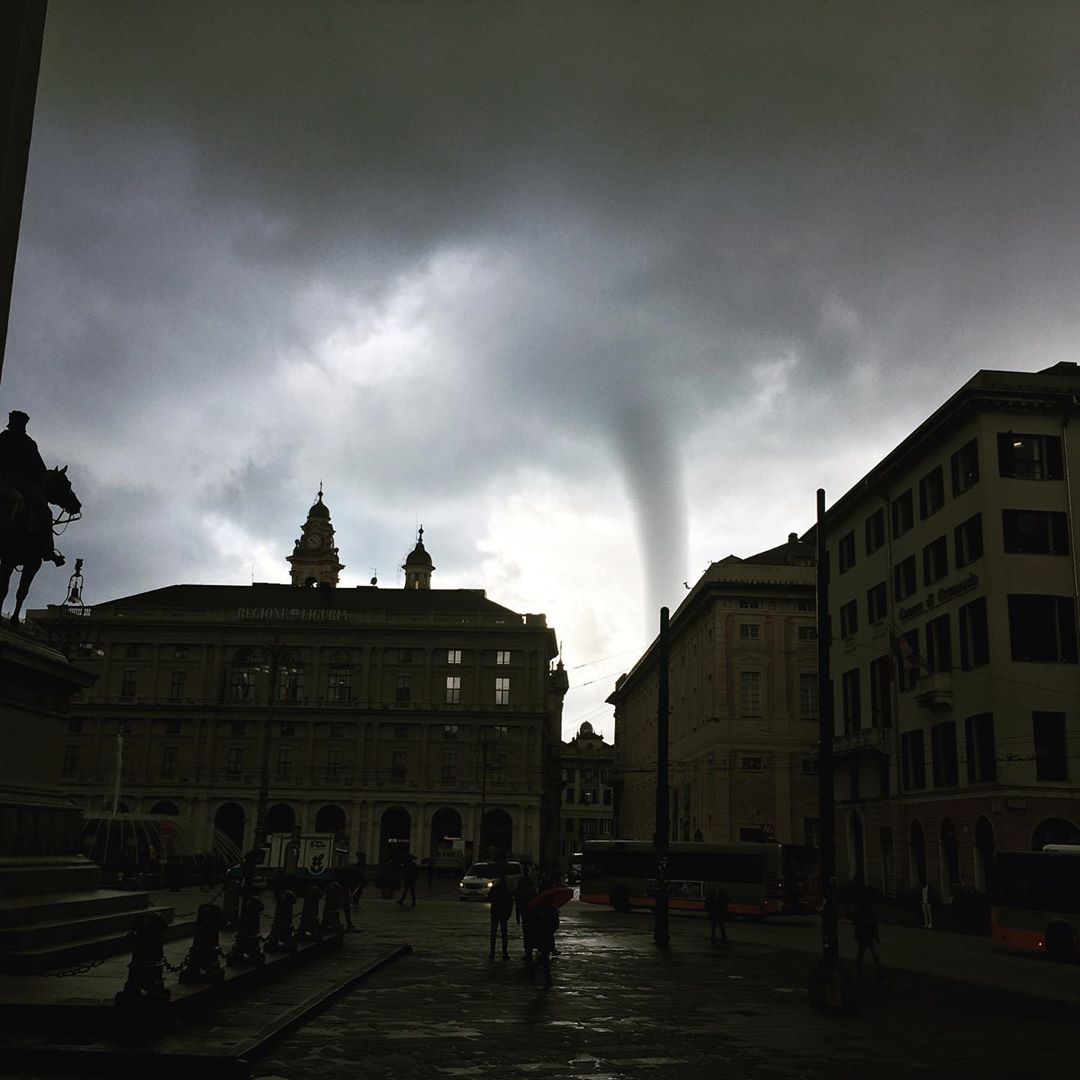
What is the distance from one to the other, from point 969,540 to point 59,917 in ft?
117

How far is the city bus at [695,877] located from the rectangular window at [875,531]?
1543 centimetres

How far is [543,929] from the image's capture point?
703 inches

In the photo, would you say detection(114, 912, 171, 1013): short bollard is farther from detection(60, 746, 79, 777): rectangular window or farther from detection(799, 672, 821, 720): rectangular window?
detection(60, 746, 79, 777): rectangular window

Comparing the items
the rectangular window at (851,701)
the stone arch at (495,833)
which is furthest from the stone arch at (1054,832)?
the stone arch at (495,833)

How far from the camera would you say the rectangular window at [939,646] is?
139ft

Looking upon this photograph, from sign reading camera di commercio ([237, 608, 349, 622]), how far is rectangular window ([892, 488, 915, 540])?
5733cm

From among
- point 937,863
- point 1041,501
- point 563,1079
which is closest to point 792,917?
point 937,863

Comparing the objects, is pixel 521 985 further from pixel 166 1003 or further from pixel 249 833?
pixel 249 833

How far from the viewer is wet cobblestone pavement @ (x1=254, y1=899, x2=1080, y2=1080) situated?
1077cm

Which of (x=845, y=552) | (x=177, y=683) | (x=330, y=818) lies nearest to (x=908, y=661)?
(x=845, y=552)

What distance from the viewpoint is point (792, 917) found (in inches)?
1746

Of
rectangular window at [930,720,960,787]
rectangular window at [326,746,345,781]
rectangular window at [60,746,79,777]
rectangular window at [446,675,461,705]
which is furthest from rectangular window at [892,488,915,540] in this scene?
rectangular window at [60,746,79,777]

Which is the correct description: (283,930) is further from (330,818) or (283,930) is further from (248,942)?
(330,818)

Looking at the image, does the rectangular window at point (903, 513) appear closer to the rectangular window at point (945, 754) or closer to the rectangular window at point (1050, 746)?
the rectangular window at point (945, 754)
